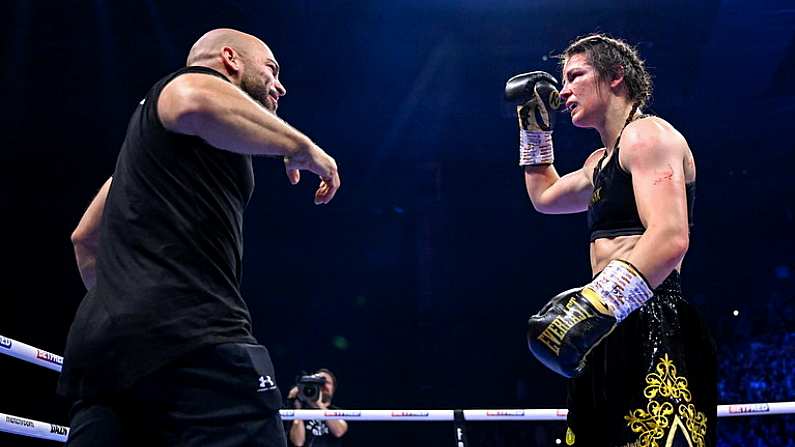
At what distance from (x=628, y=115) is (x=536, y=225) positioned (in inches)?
311

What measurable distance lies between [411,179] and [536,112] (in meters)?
6.61

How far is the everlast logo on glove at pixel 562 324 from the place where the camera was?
177cm

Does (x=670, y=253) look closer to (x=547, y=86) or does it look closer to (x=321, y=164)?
(x=321, y=164)

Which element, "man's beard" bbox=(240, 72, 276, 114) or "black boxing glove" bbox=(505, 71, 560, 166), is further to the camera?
"black boxing glove" bbox=(505, 71, 560, 166)

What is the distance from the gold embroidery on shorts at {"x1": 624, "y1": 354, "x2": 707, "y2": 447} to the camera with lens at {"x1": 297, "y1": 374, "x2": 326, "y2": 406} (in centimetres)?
356

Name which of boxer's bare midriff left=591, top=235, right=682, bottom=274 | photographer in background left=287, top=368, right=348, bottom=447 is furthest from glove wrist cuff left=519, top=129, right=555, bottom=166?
photographer in background left=287, top=368, right=348, bottom=447

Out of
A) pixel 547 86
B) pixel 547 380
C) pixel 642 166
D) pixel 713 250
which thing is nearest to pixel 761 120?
pixel 713 250

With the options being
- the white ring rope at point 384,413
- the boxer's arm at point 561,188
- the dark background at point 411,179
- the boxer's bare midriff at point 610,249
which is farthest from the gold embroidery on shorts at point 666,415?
the dark background at point 411,179

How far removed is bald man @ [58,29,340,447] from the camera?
1440mm

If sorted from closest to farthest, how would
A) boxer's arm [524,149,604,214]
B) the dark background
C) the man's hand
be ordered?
the man's hand
boxer's arm [524,149,604,214]
the dark background

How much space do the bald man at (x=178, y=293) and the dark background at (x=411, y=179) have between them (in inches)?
224

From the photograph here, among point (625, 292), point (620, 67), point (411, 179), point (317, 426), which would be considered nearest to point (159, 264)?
point (625, 292)

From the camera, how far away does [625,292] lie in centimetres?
177

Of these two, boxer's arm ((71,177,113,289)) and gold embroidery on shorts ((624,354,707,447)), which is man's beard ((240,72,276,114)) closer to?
boxer's arm ((71,177,113,289))
